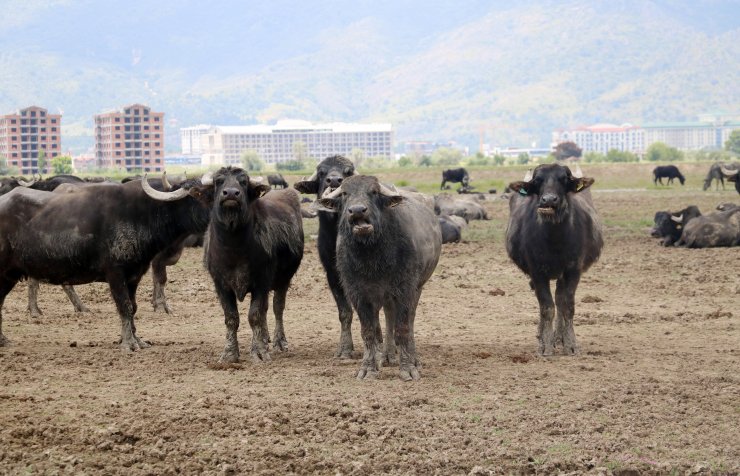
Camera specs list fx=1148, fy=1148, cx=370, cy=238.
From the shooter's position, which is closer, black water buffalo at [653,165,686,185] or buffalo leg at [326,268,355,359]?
buffalo leg at [326,268,355,359]

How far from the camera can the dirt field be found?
7.97 meters

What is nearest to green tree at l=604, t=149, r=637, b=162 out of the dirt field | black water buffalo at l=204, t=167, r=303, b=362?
the dirt field

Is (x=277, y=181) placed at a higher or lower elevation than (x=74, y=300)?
higher

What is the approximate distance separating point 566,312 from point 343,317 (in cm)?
237

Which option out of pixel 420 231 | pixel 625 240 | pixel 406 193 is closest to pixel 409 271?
pixel 420 231

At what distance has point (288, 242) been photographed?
1220 cm

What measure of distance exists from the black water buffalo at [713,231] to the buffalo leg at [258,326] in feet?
45.6

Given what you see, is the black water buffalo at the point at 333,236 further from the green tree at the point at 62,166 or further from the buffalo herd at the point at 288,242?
the green tree at the point at 62,166

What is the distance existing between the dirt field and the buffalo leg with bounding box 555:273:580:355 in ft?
0.82

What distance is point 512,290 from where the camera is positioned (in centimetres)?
1795

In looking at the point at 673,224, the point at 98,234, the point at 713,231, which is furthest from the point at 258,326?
the point at 673,224

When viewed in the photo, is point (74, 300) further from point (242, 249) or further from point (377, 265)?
point (377, 265)

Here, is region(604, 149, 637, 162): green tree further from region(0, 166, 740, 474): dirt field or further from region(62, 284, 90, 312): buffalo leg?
region(62, 284, 90, 312): buffalo leg

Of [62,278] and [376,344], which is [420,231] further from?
[62,278]
